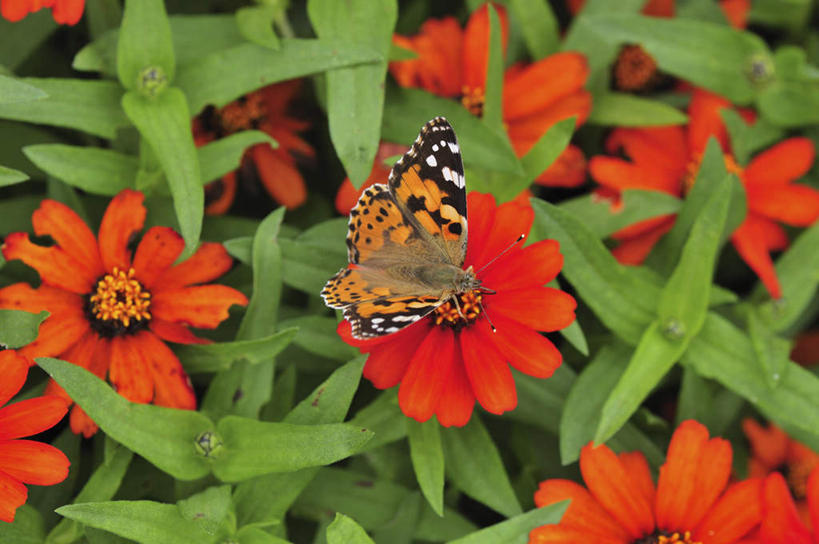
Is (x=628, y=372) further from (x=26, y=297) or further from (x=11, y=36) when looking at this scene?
(x=11, y=36)

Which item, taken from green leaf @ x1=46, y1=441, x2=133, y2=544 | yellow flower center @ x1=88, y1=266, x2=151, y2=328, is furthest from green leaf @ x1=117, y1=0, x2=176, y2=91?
green leaf @ x1=46, y1=441, x2=133, y2=544

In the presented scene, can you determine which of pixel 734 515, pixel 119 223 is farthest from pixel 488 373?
pixel 119 223

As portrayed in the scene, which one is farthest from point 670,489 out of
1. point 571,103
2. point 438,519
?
point 571,103

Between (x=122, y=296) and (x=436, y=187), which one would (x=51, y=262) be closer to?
(x=122, y=296)

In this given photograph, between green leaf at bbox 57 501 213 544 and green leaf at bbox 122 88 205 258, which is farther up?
green leaf at bbox 122 88 205 258

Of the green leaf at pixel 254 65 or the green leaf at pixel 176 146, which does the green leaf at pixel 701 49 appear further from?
the green leaf at pixel 176 146

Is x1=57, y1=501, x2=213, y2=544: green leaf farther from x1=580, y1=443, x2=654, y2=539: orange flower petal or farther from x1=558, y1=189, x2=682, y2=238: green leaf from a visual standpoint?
x1=558, y1=189, x2=682, y2=238: green leaf
